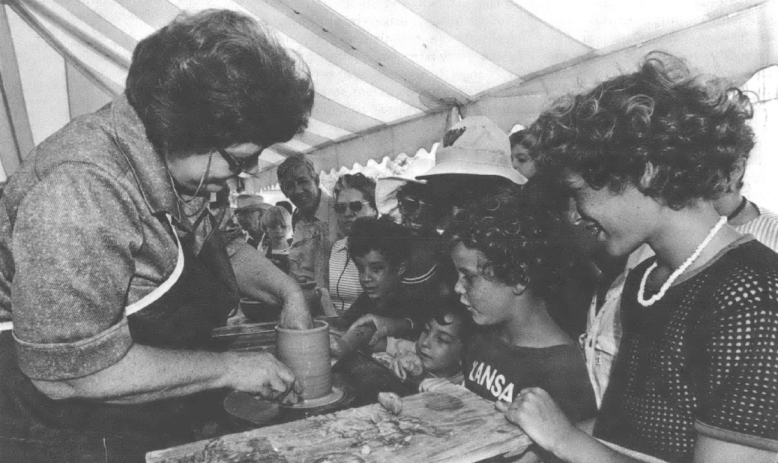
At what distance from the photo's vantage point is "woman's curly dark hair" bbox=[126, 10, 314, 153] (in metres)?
1.36

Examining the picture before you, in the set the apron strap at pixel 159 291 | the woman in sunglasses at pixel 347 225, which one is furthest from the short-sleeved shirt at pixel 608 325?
the woman in sunglasses at pixel 347 225

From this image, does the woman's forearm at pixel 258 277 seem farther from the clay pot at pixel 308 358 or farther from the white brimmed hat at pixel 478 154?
the white brimmed hat at pixel 478 154

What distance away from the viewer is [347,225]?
3691mm

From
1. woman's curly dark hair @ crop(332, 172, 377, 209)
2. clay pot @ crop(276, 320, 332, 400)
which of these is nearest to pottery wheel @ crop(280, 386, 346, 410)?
clay pot @ crop(276, 320, 332, 400)

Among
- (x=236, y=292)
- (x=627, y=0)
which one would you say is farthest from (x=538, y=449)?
(x=627, y=0)

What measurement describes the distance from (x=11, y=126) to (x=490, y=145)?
18.3ft

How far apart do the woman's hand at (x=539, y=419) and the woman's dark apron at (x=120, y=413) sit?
916 millimetres

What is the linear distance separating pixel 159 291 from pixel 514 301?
125 centimetres

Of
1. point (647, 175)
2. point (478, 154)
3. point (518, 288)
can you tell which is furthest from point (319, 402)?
point (478, 154)

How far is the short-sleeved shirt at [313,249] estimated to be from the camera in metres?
4.43

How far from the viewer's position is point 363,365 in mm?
1958

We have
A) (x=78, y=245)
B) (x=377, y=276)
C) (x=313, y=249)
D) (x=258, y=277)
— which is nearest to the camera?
(x=78, y=245)

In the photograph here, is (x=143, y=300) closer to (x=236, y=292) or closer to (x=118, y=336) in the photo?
(x=118, y=336)

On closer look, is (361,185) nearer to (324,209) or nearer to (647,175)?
(324,209)
